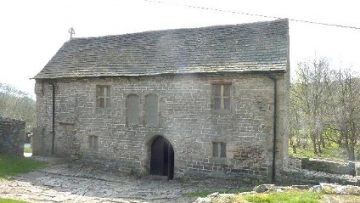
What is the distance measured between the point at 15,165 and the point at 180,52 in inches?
447

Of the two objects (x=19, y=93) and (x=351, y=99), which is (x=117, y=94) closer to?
(x=351, y=99)

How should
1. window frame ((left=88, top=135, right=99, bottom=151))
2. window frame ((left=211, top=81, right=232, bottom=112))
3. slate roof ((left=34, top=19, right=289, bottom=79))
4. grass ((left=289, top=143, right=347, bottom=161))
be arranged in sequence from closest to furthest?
window frame ((left=211, top=81, right=232, bottom=112)) < slate roof ((left=34, top=19, right=289, bottom=79)) < window frame ((left=88, top=135, right=99, bottom=151)) < grass ((left=289, top=143, right=347, bottom=161))

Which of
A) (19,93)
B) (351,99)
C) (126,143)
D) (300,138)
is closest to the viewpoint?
(126,143)

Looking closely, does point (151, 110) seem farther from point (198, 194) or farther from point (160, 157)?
point (198, 194)

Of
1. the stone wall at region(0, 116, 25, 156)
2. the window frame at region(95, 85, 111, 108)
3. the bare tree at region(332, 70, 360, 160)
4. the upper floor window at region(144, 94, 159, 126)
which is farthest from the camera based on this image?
the bare tree at region(332, 70, 360, 160)

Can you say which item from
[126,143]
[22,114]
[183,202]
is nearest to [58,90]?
[126,143]

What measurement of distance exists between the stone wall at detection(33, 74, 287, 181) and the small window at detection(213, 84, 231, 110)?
28 cm

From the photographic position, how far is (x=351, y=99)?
110 ft

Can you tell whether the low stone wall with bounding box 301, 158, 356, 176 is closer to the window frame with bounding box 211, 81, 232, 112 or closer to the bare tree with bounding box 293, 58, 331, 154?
the window frame with bounding box 211, 81, 232, 112

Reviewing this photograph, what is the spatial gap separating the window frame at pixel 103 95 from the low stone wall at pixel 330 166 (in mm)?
11400

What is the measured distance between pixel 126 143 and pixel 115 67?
447 centimetres

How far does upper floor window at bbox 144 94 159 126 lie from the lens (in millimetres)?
20578

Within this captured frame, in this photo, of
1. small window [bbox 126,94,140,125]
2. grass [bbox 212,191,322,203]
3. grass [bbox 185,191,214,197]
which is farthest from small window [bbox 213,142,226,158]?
grass [bbox 212,191,322,203]

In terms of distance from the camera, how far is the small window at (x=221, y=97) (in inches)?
744
